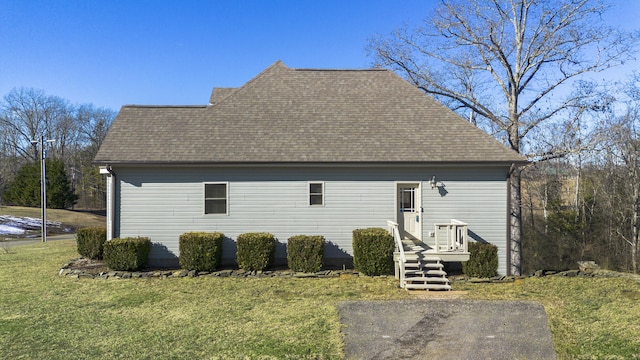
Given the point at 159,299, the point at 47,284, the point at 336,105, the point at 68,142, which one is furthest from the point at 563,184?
the point at 68,142

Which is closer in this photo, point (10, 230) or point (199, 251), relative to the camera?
point (199, 251)

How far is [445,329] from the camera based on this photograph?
623 centimetres

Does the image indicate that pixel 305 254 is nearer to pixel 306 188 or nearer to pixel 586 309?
pixel 306 188

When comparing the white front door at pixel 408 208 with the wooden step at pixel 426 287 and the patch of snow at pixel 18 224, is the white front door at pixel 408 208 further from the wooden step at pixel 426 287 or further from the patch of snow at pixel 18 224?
the patch of snow at pixel 18 224

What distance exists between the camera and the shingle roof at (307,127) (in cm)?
1098

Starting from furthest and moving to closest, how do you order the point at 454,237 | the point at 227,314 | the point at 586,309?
the point at 454,237 → the point at 586,309 → the point at 227,314

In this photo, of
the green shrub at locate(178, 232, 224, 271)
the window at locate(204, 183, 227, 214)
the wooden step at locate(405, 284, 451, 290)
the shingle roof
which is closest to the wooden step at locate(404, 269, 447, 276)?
the wooden step at locate(405, 284, 451, 290)

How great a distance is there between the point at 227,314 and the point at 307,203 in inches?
184

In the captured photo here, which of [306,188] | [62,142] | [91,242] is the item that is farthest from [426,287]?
[62,142]

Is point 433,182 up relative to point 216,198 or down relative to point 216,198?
up

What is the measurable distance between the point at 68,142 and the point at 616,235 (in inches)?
2292

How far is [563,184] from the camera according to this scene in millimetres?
27078

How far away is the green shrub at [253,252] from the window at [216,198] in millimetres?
1322

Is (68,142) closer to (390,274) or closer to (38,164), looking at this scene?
(38,164)
